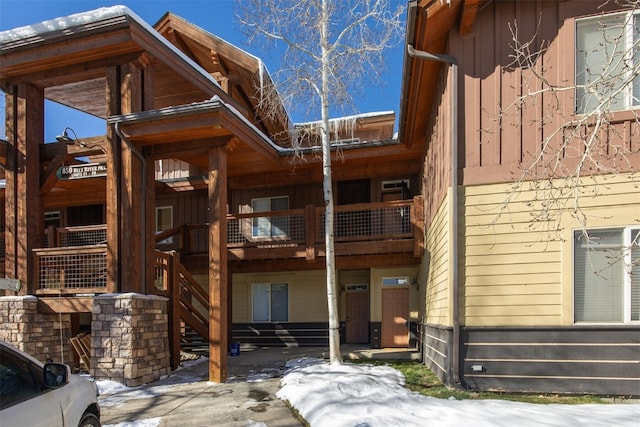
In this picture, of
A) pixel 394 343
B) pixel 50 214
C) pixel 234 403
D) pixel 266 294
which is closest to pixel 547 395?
pixel 234 403

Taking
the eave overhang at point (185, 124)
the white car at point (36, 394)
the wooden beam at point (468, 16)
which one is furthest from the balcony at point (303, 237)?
the white car at point (36, 394)

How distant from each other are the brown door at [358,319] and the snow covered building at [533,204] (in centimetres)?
672

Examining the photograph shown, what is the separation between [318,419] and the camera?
17.5 ft

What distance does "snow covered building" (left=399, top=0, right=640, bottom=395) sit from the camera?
627 centimetres

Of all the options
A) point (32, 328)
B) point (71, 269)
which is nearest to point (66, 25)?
point (71, 269)

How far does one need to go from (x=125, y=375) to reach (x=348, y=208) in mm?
6268

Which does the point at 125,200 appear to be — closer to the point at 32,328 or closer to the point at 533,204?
the point at 32,328

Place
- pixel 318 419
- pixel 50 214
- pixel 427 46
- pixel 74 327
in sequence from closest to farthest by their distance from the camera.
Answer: pixel 318 419 < pixel 427 46 < pixel 74 327 < pixel 50 214

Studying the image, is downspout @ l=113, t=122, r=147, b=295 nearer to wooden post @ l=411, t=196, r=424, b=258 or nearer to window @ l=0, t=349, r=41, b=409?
window @ l=0, t=349, r=41, b=409

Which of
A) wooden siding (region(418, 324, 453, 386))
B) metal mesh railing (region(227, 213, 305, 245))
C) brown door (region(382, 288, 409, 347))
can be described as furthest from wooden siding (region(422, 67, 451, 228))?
metal mesh railing (region(227, 213, 305, 245))

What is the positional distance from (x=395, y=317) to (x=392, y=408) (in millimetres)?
7687

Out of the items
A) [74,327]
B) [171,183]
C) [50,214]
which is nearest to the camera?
[74,327]

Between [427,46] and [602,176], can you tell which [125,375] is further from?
[602,176]

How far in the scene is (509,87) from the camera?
6.82m
